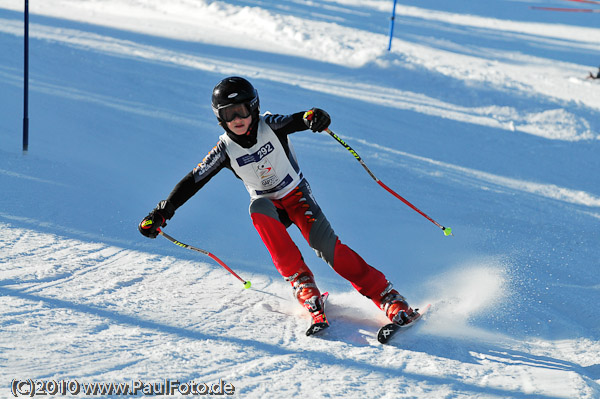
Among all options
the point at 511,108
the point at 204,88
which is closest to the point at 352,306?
the point at 204,88

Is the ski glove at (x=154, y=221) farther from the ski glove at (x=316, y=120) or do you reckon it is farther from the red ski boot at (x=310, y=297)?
the ski glove at (x=316, y=120)

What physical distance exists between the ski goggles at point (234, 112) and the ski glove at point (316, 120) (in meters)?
0.38

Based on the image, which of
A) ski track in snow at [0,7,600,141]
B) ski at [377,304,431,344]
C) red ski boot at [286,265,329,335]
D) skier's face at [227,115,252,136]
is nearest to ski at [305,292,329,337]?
red ski boot at [286,265,329,335]

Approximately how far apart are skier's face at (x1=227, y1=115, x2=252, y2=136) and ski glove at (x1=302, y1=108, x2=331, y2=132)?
14.4 inches

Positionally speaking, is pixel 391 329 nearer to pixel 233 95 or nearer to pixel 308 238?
pixel 308 238

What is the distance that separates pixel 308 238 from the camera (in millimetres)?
3879

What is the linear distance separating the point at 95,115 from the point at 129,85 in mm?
1191

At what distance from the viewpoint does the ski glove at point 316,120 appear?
379cm

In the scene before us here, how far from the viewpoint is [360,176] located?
664 centimetres

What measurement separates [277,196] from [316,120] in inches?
22.4

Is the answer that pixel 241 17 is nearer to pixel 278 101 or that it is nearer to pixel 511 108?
pixel 278 101

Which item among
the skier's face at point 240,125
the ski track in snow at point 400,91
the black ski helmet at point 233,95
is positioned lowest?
the skier's face at point 240,125

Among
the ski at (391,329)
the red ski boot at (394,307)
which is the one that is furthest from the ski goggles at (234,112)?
the ski at (391,329)

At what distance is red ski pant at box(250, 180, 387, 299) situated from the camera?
3.69 m
